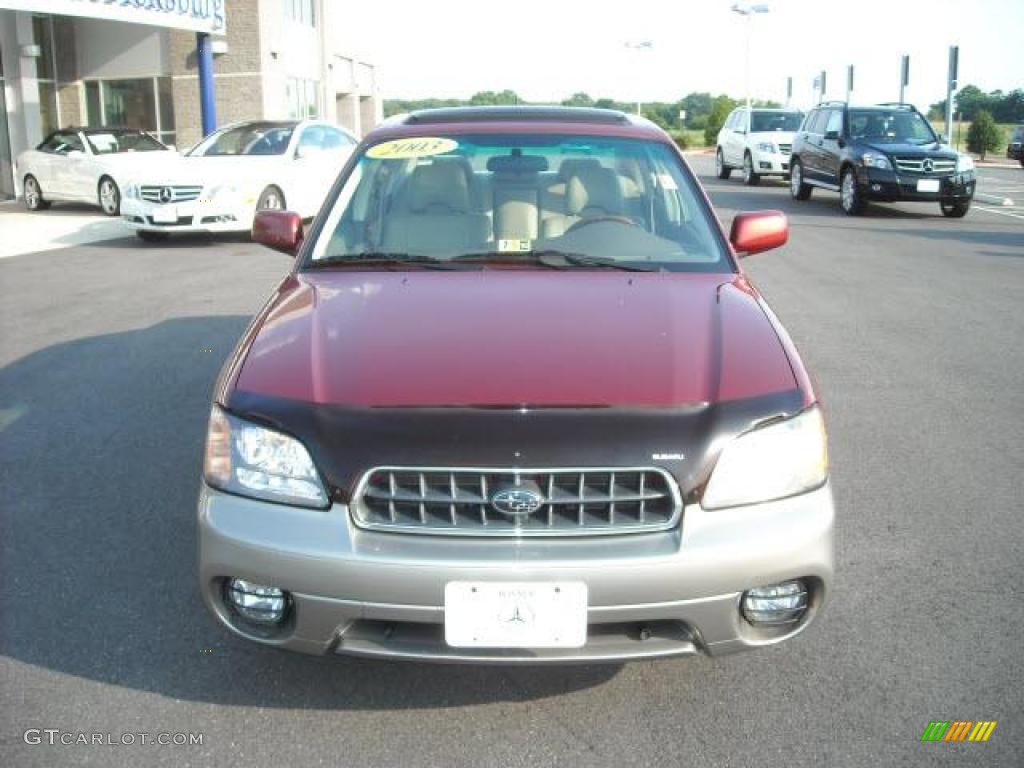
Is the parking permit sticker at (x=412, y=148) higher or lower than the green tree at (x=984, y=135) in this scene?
lower

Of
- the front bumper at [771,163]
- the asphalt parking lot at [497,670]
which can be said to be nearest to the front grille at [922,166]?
the front bumper at [771,163]

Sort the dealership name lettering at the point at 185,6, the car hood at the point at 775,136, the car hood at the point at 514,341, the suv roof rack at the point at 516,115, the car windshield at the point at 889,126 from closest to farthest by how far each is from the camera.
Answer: the car hood at the point at 514,341 → the suv roof rack at the point at 516,115 → the car windshield at the point at 889,126 → the dealership name lettering at the point at 185,6 → the car hood at the point at 775,136

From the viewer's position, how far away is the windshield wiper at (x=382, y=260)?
366cm

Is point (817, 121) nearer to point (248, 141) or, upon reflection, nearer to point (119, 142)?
point (248, 141)

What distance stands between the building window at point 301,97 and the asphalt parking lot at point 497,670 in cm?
2526

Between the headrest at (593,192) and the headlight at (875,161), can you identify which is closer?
the headrest at (593,192)

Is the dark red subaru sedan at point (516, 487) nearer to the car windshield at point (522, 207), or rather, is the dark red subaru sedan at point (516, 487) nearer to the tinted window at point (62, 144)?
the car windshield at point (522, 207)

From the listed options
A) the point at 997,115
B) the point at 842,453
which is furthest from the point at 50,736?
the point at 997,115

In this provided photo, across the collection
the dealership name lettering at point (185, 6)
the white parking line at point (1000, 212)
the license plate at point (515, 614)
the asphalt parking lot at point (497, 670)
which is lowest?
the asphalt parking lot at point (497, 670)

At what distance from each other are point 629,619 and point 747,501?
426 mm

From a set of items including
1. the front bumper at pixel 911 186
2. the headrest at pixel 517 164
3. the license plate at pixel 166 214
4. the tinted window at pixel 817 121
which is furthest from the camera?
the tinted window at pixel 817 121

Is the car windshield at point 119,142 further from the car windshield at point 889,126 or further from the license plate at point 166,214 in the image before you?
the car windshield at point 889,126

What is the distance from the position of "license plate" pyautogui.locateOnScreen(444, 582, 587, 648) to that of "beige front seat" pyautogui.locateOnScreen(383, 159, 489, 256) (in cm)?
165

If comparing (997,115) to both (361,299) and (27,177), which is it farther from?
(361,299)
